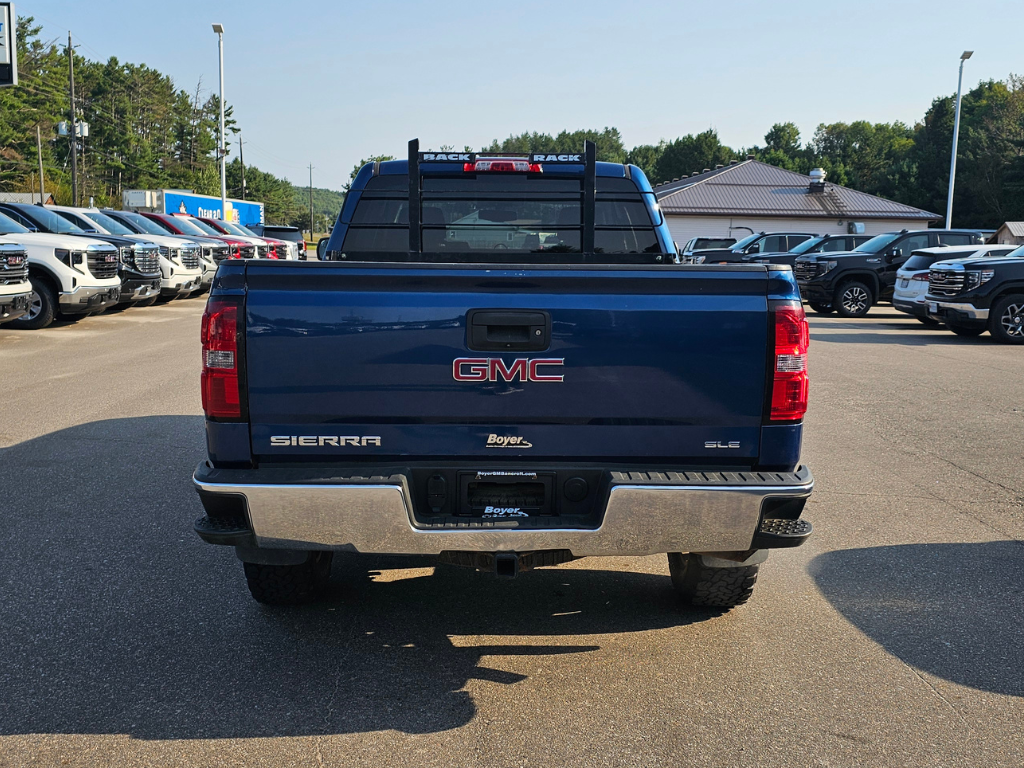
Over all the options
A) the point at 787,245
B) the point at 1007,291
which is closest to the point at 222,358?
the point at 1007,291

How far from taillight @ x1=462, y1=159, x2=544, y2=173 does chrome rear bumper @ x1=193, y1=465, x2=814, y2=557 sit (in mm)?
2130

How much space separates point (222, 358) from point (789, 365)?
2.00 meters

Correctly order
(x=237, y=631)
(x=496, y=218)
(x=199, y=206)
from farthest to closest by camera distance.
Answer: (x=199, y=206) < (x=496, y=218) < (x=237, y=631)

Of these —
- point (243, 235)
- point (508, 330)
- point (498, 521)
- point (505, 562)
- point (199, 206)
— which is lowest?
point (505, 562)

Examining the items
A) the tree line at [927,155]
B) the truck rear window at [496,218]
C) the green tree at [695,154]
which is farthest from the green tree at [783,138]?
the truck rear window at [496,218]

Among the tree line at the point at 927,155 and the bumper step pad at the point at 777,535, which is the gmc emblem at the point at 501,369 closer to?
the bumper step pad at the point at 777,535

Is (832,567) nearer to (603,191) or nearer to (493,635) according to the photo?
(493,635)

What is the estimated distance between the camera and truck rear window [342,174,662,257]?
5.69m

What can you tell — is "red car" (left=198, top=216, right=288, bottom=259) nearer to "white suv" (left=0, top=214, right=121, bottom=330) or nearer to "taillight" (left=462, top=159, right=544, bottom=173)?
"white suv" (left=0, top=214, right=121, bottom=330)

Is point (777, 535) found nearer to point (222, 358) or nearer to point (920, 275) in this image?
point (222, 358)

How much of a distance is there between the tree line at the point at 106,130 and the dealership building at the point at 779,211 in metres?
44.5

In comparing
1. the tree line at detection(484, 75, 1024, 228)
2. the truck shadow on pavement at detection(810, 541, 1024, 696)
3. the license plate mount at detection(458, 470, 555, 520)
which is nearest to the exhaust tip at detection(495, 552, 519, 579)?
the license plate mount at detection(458, 470, 555, 520)

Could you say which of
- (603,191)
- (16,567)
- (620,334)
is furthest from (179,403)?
(620,334)

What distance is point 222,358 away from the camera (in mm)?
3426
